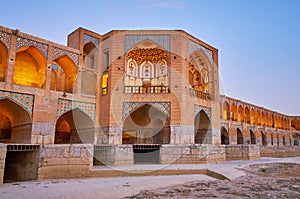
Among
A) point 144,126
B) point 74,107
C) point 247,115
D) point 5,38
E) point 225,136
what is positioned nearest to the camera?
point 5,38

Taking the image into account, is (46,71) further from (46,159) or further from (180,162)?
(180,162)

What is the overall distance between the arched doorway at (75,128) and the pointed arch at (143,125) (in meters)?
2.57

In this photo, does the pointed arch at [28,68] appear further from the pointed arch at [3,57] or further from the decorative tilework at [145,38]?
the decorative tilework at [145,38]

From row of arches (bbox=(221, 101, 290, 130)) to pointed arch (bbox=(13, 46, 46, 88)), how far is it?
13967 mm

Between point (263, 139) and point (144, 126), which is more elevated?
point (144, 126)

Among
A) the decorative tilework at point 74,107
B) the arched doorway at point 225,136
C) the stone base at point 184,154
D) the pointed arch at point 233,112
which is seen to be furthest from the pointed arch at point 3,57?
the pointed arch at point 233,112

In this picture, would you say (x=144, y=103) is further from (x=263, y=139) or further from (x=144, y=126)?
(x=263, y=139)

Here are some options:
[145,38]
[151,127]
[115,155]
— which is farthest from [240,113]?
[115,155]

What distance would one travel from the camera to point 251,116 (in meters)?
26.3

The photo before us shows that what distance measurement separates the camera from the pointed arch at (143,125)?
14.9m

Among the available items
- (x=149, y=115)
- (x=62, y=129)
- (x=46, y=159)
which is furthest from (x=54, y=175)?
(x=62, y=129)

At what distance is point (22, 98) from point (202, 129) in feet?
31.8

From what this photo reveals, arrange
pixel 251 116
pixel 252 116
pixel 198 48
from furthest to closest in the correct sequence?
pixel 252 116
pixel 251 116
pixel 198 48

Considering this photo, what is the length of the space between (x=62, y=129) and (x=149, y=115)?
5.93m
